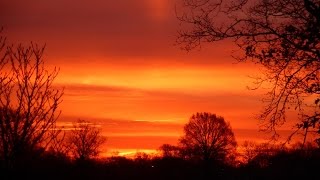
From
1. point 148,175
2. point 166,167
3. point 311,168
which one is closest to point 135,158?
point 166,167

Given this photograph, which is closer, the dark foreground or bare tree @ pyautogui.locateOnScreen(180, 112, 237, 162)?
the dark foreground

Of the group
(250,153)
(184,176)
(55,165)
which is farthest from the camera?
(250,153)

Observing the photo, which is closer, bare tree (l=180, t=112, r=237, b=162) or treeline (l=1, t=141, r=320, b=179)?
treeline (l=1, t=141, r=320, b=179)

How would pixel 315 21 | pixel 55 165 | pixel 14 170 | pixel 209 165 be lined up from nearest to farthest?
pixel 14 170, pixel 315 21, pixel 55 165, pixel 209 165

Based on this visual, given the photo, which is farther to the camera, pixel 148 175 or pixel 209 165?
pixel 209 165

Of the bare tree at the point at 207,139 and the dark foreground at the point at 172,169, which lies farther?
the bare tree at the point at 207,139

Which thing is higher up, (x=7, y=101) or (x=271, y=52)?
(x=271, y=52)

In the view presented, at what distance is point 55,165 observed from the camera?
15.5 meters

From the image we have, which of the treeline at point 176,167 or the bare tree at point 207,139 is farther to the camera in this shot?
the bare tree at point 207,139

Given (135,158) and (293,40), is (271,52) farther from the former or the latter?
(135,158)

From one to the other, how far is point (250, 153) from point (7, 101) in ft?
322

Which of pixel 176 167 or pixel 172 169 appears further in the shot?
pixel 176 167

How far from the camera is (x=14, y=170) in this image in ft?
34.7

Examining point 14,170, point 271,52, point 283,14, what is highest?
point 283,14
